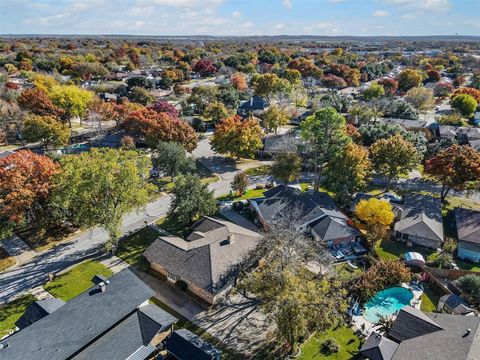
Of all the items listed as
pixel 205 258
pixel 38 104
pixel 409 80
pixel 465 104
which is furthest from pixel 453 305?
pixel 409 80

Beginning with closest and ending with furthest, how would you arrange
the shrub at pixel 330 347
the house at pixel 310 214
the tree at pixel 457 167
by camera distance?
the shrub at pixel 330 347 → the house at pixel 310 214 → the tree at pixel 457 167

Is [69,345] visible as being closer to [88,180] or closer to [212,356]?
[212,356]

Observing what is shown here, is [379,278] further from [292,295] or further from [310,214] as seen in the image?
[292,295]

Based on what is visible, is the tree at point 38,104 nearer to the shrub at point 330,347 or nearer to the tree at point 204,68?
the shrub at point 330,347

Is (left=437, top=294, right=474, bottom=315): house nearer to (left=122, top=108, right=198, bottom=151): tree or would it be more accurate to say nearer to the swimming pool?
the swimming pool

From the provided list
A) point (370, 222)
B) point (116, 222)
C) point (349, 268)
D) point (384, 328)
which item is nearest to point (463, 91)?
point (370, 222)

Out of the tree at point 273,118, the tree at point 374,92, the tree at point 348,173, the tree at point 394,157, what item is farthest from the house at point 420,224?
the tree at point 374,92
